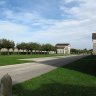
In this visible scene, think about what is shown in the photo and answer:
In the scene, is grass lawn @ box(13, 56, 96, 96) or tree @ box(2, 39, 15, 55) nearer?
grass lawn @ box(13, 56, 96, 96)

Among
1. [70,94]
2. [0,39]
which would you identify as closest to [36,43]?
[0,39]

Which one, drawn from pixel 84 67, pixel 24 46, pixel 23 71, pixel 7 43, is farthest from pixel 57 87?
pixel 24 46

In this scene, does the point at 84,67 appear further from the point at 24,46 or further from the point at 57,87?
the point at 24,46

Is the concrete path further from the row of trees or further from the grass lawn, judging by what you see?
the row of trees

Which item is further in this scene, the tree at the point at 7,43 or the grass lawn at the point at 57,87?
the tree at the point at 7,43

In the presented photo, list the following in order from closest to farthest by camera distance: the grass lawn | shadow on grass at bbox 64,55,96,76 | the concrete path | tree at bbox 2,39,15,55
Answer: the grass lawn → the concrete path → shadow on grass at bbox 64,55,96,76 → tree at bbox 2,39,15,55

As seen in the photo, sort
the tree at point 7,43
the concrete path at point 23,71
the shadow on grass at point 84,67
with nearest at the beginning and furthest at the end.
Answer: the concrete path at point 23,71 → the shadow on grass at point 84,67 → the tree at point 7,43

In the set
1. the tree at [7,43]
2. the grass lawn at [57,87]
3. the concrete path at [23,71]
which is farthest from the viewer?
the tree at [7,43]

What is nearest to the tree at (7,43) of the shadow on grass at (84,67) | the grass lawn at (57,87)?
the shadow on grass at (84,67)

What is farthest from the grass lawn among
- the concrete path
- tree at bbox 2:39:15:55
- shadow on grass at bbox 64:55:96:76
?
tree at bbox 2:39:15:55

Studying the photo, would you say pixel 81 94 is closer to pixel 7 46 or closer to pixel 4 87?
pixel 4 87

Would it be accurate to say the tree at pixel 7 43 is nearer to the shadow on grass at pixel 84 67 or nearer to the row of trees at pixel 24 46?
the row of trees at pixel 24 46

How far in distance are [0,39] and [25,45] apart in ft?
78.7

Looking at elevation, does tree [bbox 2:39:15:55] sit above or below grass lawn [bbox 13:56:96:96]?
above
